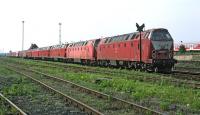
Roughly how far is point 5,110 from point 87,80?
10709mm

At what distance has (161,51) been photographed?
85.6 feet

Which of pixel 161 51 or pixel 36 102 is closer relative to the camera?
pixel 36 102

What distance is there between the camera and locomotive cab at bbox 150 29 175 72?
2573cm

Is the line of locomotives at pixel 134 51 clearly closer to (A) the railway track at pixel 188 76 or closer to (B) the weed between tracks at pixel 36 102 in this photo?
(A) the railway track at pixel 188 76

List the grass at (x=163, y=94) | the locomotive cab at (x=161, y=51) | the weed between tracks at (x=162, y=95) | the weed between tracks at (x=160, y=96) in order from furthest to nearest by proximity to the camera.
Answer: the locomotive cab at (x=161, y=51)
the grass at (x=163, y=94)
the weed between tracks at (x=162, y=95)
the weed between tracks at (x=160, y=96)

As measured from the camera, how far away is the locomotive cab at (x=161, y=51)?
25734 mm

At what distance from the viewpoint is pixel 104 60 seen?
124ft

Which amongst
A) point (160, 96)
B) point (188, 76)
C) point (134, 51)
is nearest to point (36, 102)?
point (160, 96)

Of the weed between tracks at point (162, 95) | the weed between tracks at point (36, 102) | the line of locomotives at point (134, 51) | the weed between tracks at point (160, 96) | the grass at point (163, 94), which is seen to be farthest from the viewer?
the line of locomotives at point (134, 51)

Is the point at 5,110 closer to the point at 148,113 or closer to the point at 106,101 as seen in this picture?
the point at 106,101

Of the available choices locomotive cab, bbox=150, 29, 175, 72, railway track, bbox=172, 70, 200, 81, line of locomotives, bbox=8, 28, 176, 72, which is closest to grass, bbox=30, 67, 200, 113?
railway track, bbox=172, 70, 200, 81

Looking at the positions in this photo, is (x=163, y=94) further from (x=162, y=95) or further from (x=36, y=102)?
(x=36, y=102)

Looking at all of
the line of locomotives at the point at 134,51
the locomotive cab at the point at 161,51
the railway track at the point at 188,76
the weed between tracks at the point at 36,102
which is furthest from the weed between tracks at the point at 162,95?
the line of locomotives at the point at 134,51

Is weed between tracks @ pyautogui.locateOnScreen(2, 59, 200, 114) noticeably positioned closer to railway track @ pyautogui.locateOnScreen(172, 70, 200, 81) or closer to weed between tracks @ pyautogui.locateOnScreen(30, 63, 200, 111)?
weed between tracks @ pyautogui.locateOnScreen(30, 63, 200, 111)
